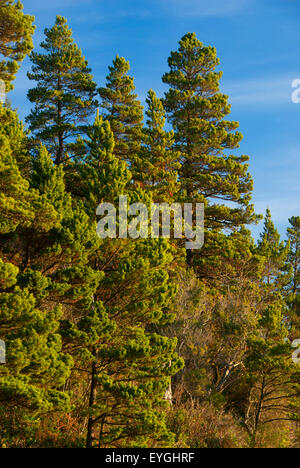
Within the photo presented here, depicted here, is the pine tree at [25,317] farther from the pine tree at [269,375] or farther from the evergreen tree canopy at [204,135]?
the evergreen tree canopy at [204,135]

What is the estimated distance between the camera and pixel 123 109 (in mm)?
27641

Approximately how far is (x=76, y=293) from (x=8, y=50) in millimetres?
12710

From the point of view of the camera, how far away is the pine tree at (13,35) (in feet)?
60.8

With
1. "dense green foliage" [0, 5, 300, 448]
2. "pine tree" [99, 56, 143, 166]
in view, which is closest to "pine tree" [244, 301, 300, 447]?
"dense green foliage" [0, 5, 300, 448]

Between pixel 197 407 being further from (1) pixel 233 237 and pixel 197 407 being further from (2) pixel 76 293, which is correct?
(1) pixel 233 237

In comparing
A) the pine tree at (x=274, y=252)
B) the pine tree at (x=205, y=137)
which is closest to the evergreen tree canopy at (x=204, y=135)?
the pine tree at (x=205, y=137)

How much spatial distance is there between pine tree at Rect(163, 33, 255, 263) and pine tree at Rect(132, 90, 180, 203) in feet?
5.37

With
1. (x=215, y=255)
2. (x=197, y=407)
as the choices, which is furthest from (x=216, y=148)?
(x=197, y=407)

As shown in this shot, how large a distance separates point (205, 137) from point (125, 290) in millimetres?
16743

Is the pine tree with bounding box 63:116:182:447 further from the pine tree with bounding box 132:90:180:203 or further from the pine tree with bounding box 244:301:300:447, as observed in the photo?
the pine tree with bounding box 132:90:180:203

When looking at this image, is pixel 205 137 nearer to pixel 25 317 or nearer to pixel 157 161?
pixel 157 161

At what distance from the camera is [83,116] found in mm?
26438

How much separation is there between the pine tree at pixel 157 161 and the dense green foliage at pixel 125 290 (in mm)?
87

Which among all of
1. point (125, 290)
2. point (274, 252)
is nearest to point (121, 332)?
point (125, 290)
